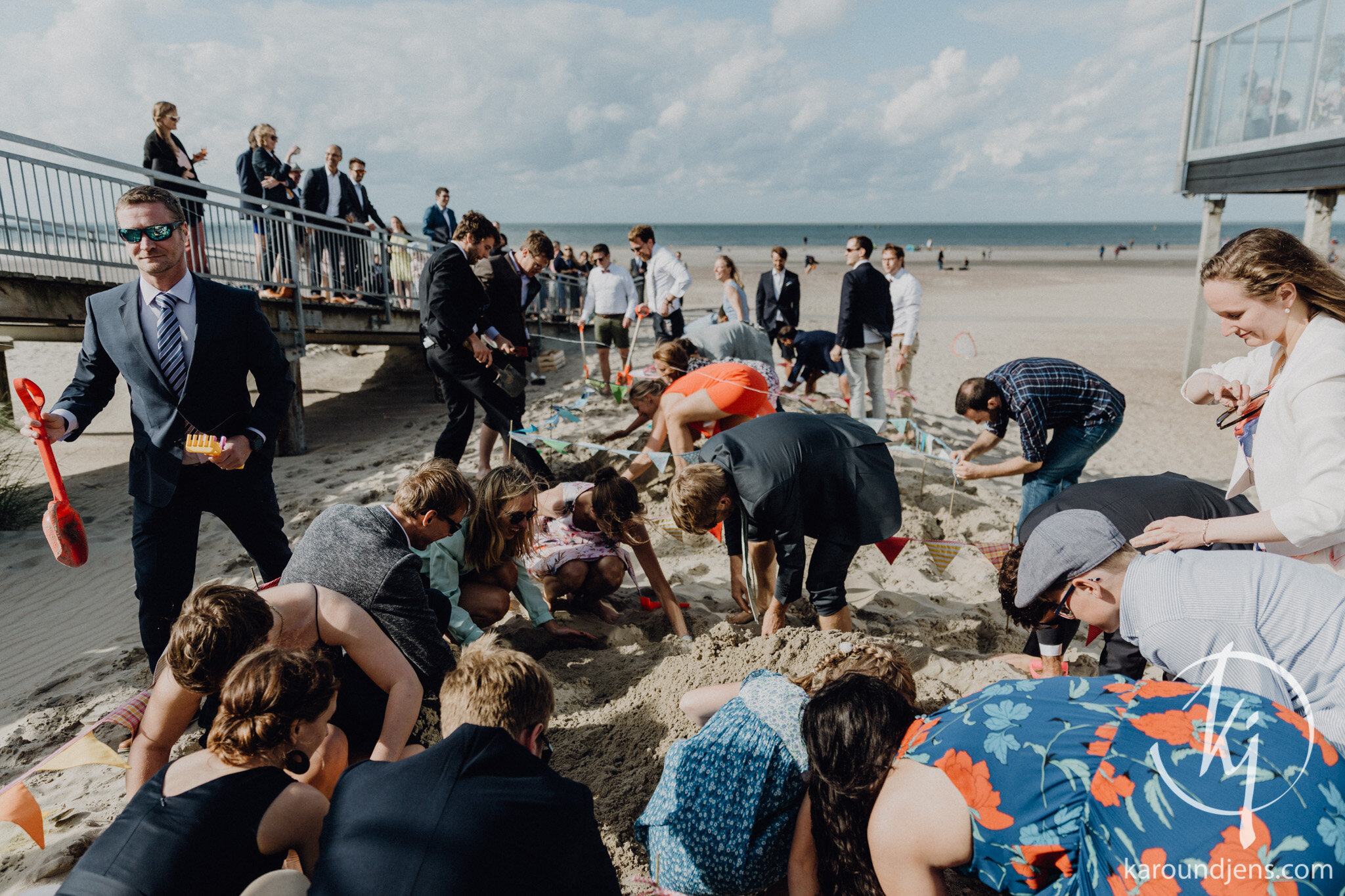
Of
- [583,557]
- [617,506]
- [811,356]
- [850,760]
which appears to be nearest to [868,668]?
[850,760]

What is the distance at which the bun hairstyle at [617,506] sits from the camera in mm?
3502

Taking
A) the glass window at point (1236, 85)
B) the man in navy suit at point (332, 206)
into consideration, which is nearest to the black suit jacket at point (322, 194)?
the man in navy suit at point (332, 206)

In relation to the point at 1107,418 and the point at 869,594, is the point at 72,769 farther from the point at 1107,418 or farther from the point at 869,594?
the point at 1107,418

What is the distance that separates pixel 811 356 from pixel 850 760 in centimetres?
689

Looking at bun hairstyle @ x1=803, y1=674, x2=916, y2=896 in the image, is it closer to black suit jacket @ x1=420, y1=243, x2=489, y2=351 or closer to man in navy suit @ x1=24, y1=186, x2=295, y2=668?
man in navy suit @ x1=24, y1=186, x2=295, y2=668

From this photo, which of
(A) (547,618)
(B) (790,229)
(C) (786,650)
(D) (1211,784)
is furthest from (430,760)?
(B) (790,229)

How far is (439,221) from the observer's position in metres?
11.6

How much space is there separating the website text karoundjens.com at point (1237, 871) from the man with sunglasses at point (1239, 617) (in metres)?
0.25

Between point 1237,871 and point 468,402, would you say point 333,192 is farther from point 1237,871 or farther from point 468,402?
point 1237,871

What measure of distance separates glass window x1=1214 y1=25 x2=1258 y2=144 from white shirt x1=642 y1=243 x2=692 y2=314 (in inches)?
293

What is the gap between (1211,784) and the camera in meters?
1.32

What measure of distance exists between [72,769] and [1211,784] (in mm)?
3766

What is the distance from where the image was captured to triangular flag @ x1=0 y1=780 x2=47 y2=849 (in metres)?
2.36

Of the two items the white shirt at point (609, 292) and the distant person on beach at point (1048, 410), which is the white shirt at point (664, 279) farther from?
the distant person on beach at point (1048, 410)
